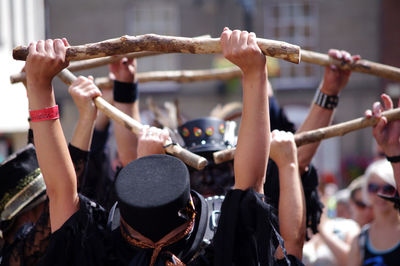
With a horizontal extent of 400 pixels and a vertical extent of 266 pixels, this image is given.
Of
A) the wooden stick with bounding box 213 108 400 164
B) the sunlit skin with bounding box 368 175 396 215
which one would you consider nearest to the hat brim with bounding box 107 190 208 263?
the wooden stick with bounding box 213 108 400 164

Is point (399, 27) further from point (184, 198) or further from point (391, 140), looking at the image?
point (184, 198)

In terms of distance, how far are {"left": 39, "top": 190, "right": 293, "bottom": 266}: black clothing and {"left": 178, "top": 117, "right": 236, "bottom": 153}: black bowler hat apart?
757 millimetres

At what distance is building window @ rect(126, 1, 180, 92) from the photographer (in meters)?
14.7

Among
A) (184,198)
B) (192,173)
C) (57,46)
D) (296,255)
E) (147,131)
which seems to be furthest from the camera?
(192,173)

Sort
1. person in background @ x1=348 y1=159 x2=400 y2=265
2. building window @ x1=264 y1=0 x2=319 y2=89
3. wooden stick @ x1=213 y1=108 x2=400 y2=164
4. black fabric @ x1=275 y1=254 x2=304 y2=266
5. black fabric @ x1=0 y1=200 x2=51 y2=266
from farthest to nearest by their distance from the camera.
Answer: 1. building window @ x1=264 y1=0 x2=319 y2=89
2. person in background @ x1=348 y1=159 x2=400 y2=265
3. wooden stick @ x1=213 y1=108 x2=400 y2=164
4. black fabric @ x1=0 y1=200 x2=51 y2=266
5. black fabric @ x1=275 y1=254 x2=304 y2=266

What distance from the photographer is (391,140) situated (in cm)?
241

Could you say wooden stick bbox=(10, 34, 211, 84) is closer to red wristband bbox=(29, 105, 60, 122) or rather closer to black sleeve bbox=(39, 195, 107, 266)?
red wristband bbox=(29, 105, 60, 122)

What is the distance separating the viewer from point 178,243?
1.84 m

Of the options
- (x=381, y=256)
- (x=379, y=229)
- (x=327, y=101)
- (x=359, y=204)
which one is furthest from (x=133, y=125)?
(x=359, y=204)

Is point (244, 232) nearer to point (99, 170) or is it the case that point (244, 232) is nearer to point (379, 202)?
point (99, 170)

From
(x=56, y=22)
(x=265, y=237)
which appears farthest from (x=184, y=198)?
(x=56, y=22)

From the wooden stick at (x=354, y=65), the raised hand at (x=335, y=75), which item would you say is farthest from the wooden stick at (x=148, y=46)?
the raised hand at (x=335, y=75)

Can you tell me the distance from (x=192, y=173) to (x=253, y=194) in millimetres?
848

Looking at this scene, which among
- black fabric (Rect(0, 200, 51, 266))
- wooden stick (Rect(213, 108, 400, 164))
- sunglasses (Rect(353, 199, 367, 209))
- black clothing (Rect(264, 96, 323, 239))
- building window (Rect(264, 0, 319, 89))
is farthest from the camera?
building window (Rect(264, 0, 319, 89))
